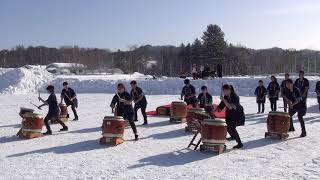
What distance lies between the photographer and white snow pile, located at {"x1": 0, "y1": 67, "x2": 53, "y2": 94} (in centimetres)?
4061

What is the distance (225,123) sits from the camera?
1218 cm

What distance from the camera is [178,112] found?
18.2 meters

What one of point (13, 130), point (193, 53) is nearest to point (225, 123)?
point (13, 130)

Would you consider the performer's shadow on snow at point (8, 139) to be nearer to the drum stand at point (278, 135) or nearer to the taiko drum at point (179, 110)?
the taiko drum at point (179, 110)

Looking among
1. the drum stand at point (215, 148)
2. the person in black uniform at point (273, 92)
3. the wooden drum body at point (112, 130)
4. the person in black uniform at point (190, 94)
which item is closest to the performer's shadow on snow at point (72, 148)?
the wooden drum body at point (112, 130)

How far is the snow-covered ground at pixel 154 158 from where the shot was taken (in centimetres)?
1003

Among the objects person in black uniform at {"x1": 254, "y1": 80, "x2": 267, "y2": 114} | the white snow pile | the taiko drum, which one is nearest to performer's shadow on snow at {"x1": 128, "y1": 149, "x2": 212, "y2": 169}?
the taiko drum

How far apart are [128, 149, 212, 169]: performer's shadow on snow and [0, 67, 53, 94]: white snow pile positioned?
3034cm

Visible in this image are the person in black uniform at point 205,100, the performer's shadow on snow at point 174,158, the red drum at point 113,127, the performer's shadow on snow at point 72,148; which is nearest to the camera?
the performer's shadow on snow at point 174,158

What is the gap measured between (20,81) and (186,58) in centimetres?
5020

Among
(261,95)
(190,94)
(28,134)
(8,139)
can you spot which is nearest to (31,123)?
(28,134)

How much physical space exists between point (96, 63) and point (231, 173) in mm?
117435

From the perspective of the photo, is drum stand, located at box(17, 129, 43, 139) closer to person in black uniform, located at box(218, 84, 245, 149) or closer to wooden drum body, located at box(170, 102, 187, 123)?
wooden drum body, located at box(170, 102, 187, 123)

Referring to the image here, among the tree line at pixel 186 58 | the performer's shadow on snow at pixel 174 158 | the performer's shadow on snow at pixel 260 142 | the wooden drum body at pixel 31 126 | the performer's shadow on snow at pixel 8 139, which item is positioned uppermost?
the tree line at pixel 186 58
